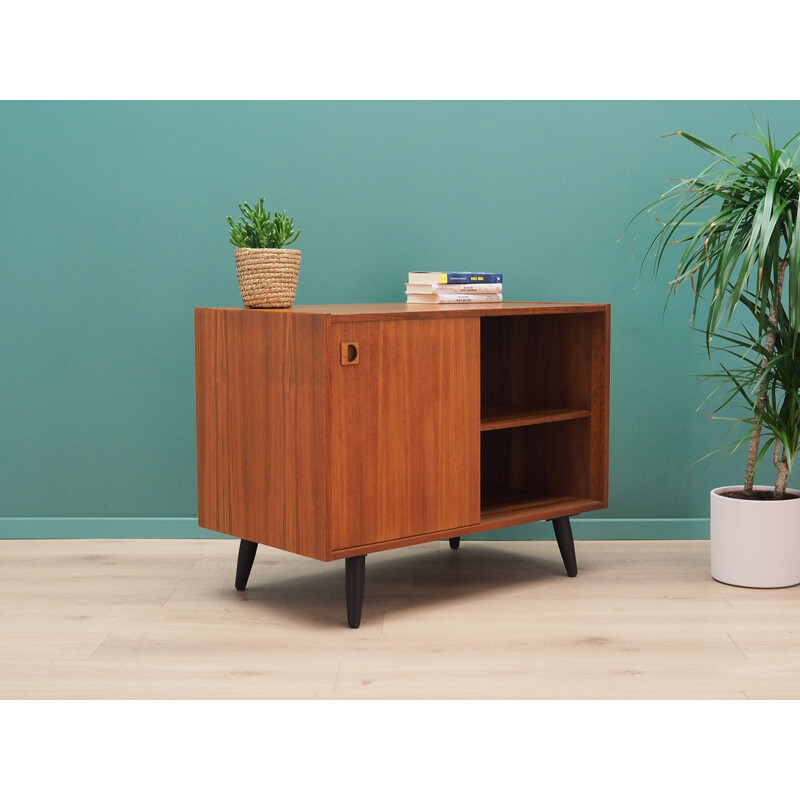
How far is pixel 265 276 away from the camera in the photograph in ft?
8.95

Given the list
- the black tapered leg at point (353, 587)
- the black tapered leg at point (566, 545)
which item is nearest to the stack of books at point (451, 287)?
the black tapered leg at point (566, 545)

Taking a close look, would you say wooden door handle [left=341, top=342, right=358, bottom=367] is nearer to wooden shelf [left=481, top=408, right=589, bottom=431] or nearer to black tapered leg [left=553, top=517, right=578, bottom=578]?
wooden shelf [left=481, top=408, right=589, bottom=431]

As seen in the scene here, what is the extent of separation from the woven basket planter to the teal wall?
679 millimetres

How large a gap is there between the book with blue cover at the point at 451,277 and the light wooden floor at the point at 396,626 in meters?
0.88

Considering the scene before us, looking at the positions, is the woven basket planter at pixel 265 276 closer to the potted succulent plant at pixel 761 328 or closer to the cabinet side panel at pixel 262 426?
the cabinet side panel at pixel 262 426

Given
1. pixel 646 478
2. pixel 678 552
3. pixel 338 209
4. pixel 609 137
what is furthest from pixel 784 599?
pixel 338 209

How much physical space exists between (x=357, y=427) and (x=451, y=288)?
65 cm

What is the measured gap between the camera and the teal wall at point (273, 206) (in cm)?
340

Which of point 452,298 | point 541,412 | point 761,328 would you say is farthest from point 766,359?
point 452,298

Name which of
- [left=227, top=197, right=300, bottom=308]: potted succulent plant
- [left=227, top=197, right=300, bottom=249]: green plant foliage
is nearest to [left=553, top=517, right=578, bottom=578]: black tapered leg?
[left=227, top=197, right=300, bottom=308]: potted succulent plant

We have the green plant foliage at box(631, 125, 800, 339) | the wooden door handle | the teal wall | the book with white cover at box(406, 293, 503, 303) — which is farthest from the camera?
the teal wall

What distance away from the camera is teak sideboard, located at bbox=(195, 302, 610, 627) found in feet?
8.25

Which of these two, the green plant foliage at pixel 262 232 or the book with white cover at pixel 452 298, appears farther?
the book with white cover at pixel 452 298

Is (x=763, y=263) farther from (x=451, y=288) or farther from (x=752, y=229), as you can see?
(x=451, y=288)
